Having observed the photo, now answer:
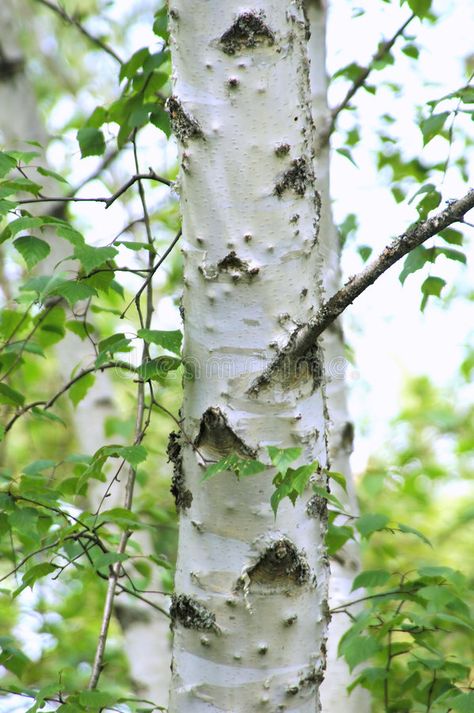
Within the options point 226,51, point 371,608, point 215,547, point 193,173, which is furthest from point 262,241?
point 371,608

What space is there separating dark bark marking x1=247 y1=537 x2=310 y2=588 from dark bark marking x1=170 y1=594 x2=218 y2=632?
0.07 metres

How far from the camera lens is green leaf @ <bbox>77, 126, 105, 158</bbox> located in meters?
1.25

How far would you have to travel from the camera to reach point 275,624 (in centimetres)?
83

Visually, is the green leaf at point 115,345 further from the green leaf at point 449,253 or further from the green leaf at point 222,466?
the green leaf at point 449,253

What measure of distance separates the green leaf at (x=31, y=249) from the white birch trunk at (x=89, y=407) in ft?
3.44

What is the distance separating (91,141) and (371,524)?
0.84m

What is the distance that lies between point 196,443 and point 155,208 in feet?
8.38

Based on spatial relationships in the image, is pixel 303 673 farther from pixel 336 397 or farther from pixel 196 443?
pixel 336 397

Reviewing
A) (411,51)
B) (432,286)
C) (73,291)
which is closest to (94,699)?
(73,291)

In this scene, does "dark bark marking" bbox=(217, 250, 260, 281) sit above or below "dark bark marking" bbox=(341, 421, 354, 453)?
below

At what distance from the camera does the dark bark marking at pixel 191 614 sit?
839mm

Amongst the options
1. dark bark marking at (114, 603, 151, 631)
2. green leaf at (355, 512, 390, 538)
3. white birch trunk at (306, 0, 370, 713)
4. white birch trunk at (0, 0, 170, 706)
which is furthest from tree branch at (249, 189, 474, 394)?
dark bark marking at (114, 603, 151, 631)

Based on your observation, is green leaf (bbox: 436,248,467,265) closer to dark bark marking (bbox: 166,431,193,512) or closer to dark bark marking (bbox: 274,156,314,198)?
dark bark marking (bbox: 274,156,314,198)

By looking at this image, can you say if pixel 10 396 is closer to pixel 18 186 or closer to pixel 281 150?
pixel 18 186
